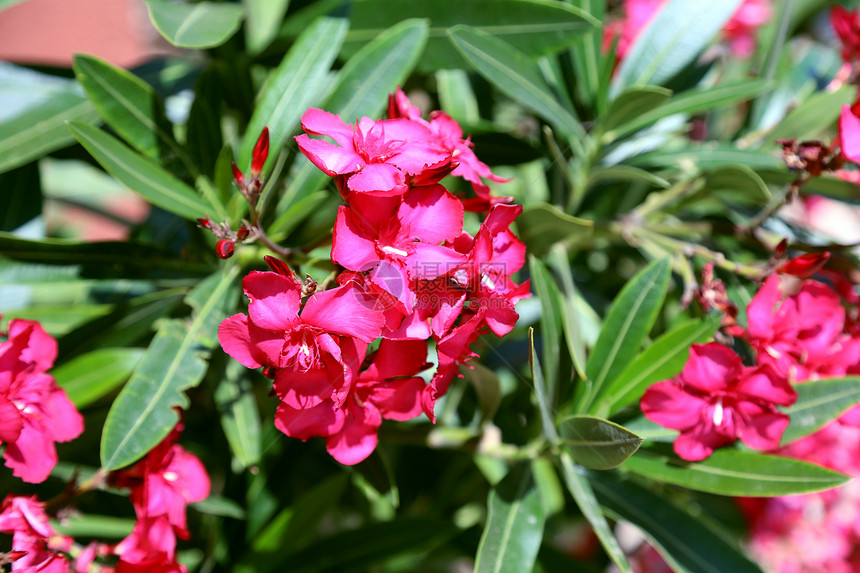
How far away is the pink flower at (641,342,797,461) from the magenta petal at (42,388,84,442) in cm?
84

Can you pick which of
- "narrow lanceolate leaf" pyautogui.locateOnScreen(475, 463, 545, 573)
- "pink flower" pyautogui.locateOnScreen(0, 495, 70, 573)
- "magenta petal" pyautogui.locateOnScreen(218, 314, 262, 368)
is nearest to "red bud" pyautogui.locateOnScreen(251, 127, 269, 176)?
"magenta petal" pyautogui.locateOnScreen(218, 314, 262, 368)

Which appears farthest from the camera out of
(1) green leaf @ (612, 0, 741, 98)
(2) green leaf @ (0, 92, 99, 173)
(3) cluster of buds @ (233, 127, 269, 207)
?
(1) green leaf @ (612, 0, 741, 98)

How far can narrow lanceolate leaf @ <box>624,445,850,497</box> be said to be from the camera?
3.04 feet

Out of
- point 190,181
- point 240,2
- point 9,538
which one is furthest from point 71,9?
point 9,538

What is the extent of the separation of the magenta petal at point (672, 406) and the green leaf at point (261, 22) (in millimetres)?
1039

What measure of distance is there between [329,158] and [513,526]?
0.67m

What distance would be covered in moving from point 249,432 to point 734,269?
33.8 inches

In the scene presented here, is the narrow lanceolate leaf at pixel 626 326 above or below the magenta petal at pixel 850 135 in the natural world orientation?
below

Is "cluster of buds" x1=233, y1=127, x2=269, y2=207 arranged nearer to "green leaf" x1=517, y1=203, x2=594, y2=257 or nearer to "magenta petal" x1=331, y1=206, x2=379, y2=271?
"magenta petal" x1=331, y1=206, x2=379, y2=271

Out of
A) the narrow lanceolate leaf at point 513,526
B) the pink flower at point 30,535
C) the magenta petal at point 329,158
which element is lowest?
the narrow lanceolate leaf at point 513,526

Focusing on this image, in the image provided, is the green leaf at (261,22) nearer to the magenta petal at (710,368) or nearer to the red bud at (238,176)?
the red bud at (238,176)

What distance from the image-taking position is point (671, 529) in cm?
109

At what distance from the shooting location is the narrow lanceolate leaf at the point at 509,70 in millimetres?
1042

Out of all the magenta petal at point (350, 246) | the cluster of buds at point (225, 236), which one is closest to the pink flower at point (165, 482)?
the cluster of buds at point (225, 236)
